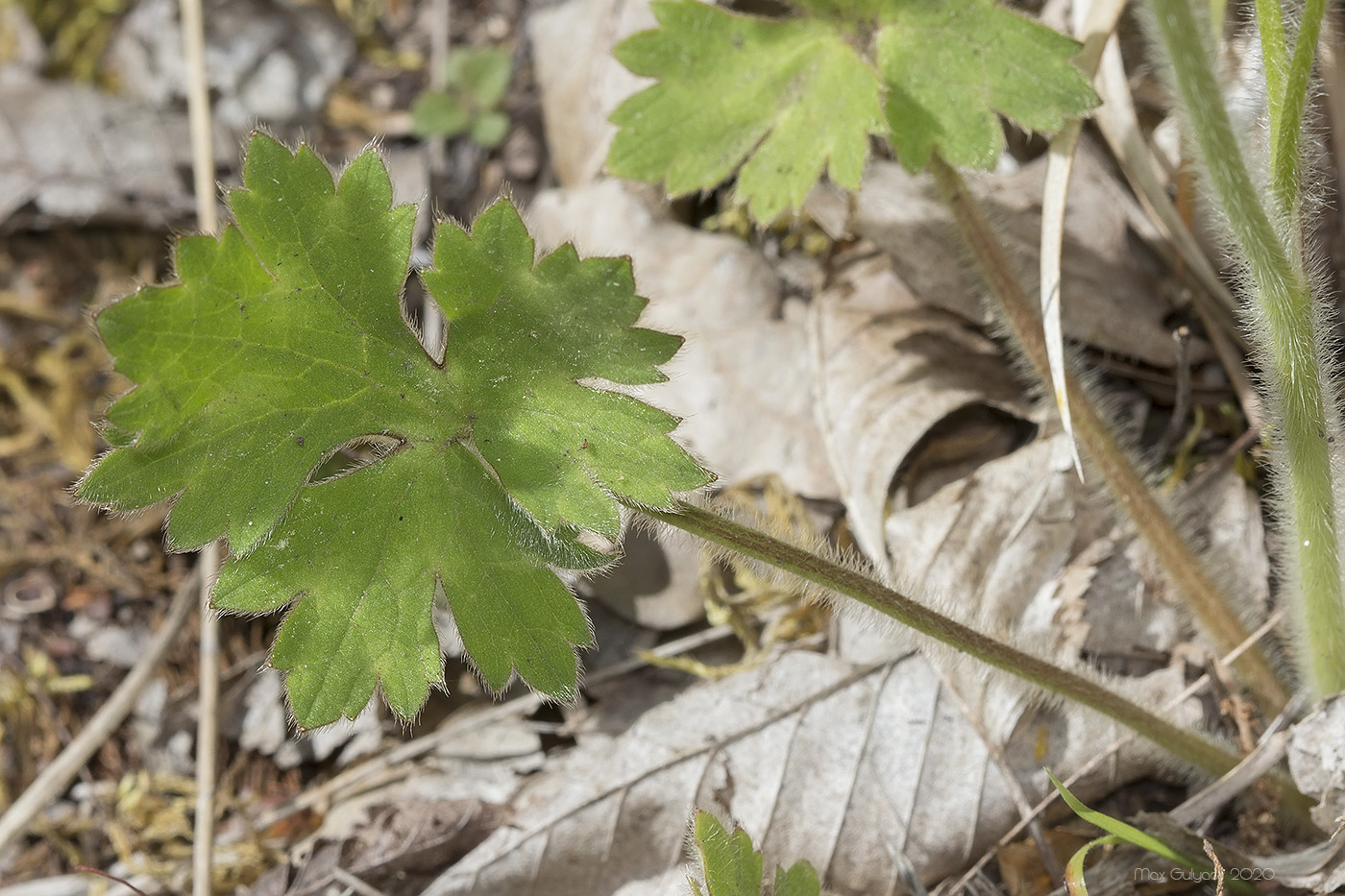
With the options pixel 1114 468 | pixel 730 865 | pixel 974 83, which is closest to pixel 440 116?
pixel 974 83

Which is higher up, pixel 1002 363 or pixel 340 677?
pixel 1002 363

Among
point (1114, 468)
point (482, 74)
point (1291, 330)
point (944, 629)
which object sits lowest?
point (944, 629)

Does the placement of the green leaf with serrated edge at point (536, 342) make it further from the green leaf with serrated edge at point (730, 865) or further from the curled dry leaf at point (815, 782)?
the curled dry leaf at point (815, 782)

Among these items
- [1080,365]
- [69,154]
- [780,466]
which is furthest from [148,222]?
[1080,365]

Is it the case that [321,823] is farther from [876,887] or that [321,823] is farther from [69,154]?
[69,154]

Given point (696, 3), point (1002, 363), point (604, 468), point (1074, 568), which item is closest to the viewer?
point (604, 468)

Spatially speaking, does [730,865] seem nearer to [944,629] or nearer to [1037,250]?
[944,629]

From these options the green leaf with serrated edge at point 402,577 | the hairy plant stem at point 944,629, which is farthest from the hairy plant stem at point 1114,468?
the green leaf with serrated edge at point 402,577
